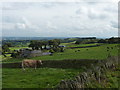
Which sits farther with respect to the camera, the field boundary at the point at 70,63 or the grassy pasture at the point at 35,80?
the field boundary at the point at 70,63

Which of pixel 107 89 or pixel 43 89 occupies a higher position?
pixel 107 89

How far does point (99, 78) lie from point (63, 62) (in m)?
12.7

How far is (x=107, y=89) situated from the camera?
6492mm

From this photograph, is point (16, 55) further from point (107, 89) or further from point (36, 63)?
point (107, 89)

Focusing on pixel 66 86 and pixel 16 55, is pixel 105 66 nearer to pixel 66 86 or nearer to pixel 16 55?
pixel 66 86

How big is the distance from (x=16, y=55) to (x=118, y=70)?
42.3 meters

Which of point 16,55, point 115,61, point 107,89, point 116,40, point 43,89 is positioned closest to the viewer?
point 107,89

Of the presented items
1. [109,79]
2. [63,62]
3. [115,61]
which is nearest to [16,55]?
[63,62]

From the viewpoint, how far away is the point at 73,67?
19.1 m

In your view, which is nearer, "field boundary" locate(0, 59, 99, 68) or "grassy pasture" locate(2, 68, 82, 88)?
"grassy pasture" locate(2, 68, 82, 88)

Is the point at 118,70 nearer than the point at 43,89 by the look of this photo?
No

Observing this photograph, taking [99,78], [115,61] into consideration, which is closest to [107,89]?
[99,78]

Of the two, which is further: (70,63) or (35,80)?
(70,63)

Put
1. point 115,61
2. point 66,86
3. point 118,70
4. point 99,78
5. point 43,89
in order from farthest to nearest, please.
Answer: point 115,61
point 118,70
point 43,89
point 99,78
point 66,86
